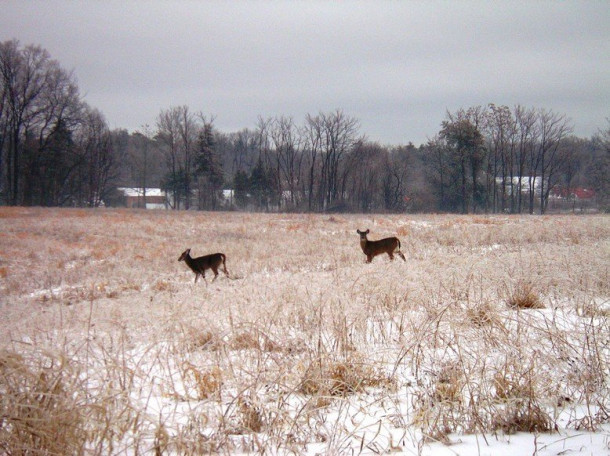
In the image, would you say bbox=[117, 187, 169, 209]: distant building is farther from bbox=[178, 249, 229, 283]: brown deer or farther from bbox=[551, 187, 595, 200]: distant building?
bbox=[178, 249, 229, 283]: brown deer

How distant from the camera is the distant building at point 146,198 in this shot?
205 ft

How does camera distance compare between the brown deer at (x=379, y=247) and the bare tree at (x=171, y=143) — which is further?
the bare tree at (x=171, y=143)

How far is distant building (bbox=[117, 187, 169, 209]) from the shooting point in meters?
62.6

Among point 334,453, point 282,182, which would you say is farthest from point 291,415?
point 282,182

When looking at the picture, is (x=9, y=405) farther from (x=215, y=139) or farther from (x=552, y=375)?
(x=215, y=139)

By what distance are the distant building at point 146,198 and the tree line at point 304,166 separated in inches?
47.2

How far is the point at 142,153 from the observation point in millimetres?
65625

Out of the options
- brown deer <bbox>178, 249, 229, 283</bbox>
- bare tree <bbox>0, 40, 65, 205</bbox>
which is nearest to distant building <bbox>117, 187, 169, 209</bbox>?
bare tree <bbox>0, 40, 65, 205</bbox>

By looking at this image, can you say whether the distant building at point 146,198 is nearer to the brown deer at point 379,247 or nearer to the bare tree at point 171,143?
the bare tree at point 171,143

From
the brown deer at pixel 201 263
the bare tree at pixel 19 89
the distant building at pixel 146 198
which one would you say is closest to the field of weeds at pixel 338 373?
the brown deer at pixel 201 263

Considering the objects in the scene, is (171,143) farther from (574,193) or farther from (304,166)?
(574,193)

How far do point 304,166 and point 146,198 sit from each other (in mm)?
22945

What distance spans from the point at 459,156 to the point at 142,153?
4262 centimetres

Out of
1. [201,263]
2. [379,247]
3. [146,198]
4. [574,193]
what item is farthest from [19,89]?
[574,193]
